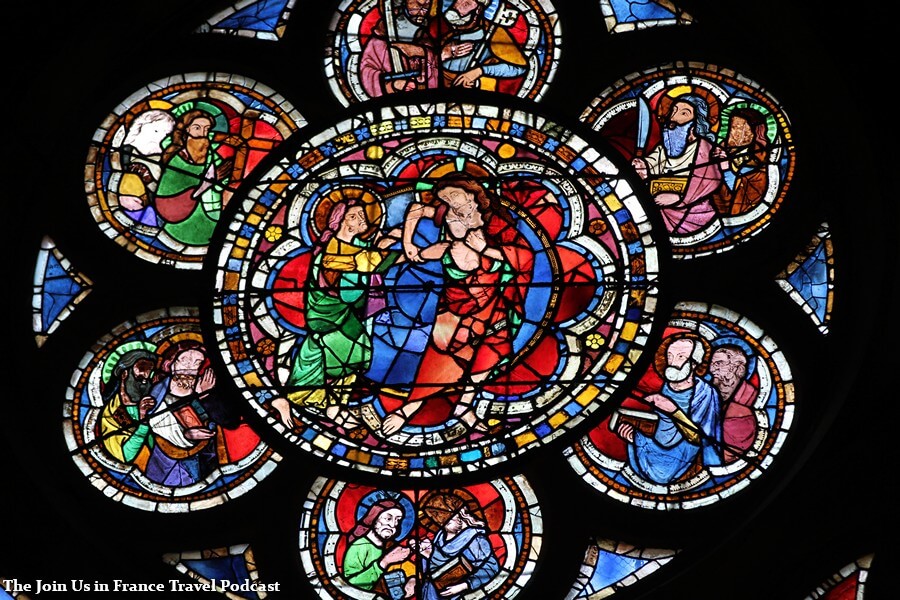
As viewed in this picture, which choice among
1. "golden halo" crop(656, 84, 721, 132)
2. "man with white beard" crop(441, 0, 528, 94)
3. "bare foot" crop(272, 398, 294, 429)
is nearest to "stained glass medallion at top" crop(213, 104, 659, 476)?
"bare foot" crop(272, 398, 294, 429)

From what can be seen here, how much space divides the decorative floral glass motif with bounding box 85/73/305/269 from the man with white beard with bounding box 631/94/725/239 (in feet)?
7.25

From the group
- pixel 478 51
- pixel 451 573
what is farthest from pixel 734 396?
pixel 478 51

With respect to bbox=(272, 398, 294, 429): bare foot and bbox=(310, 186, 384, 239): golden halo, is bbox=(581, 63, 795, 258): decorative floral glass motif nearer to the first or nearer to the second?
bbox=(310, 186, 384, 239): golden halo

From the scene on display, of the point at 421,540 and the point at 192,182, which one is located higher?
the point at 192,182

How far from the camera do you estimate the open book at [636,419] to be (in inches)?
465

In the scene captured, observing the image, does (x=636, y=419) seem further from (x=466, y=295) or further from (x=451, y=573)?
(x=451, y=573)

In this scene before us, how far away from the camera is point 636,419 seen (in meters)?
11.8

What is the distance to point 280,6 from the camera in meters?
12.9

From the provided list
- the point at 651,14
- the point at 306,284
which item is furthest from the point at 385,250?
the point at 651,14

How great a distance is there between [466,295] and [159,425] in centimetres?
192

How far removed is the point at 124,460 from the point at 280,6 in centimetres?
305

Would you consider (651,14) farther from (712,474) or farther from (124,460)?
(124,460)

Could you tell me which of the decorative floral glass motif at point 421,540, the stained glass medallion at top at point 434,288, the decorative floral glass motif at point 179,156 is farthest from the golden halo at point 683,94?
the decorative floral glass motif at point 421,540

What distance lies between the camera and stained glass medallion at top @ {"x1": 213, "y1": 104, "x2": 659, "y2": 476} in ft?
38.4
